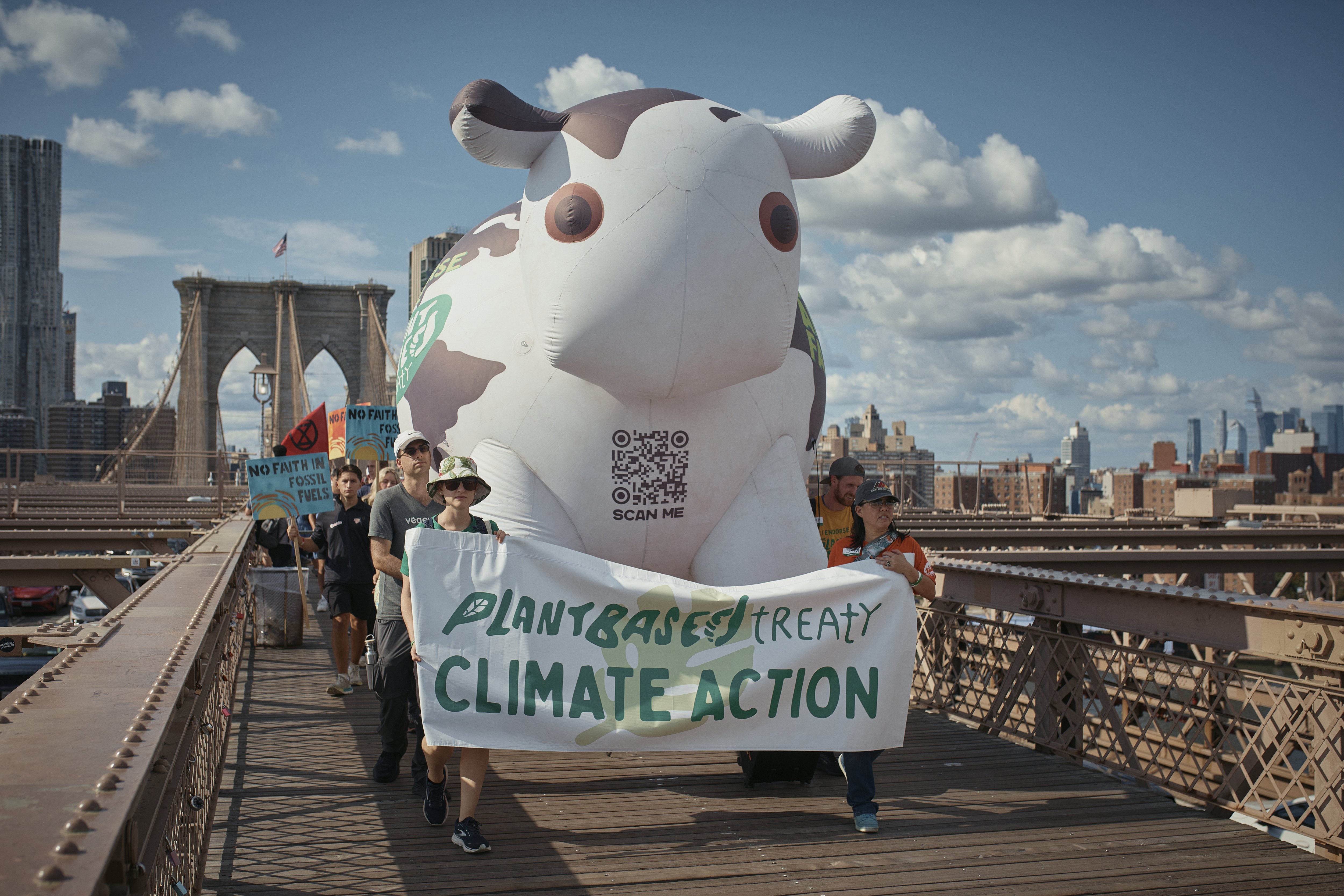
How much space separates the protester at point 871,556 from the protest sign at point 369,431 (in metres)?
6.83

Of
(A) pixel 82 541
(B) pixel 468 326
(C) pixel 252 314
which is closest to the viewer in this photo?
(B) pixel 468 326

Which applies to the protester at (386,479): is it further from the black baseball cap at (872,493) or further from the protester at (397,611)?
the black baseball cap at (872,493)

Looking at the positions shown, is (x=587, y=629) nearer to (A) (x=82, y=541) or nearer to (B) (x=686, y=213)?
(B) (x=686, y=213)

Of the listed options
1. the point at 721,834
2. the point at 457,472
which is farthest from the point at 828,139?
the point at 721,834

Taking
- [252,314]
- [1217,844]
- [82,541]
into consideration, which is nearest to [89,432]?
[252,314]

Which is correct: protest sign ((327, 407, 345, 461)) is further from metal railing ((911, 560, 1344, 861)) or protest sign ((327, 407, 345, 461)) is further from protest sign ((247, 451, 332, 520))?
metal railing ((911, 560, 1344, 861))

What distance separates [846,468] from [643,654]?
2260 mm

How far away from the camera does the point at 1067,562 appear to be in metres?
9.09

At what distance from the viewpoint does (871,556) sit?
4.69 meters

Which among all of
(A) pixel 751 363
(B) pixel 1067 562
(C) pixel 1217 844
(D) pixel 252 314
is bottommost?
(C) pixel 1217 844

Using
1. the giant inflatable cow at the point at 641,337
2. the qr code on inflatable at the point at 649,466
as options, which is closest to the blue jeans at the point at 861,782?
the giant inflatable cow at the point at 641,337

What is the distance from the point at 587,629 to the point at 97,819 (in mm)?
2797

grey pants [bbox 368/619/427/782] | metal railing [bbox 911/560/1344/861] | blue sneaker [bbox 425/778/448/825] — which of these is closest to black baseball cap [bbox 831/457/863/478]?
metal railing [bbox 911/560/1344/861]

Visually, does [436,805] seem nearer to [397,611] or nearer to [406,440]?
[397,611]
